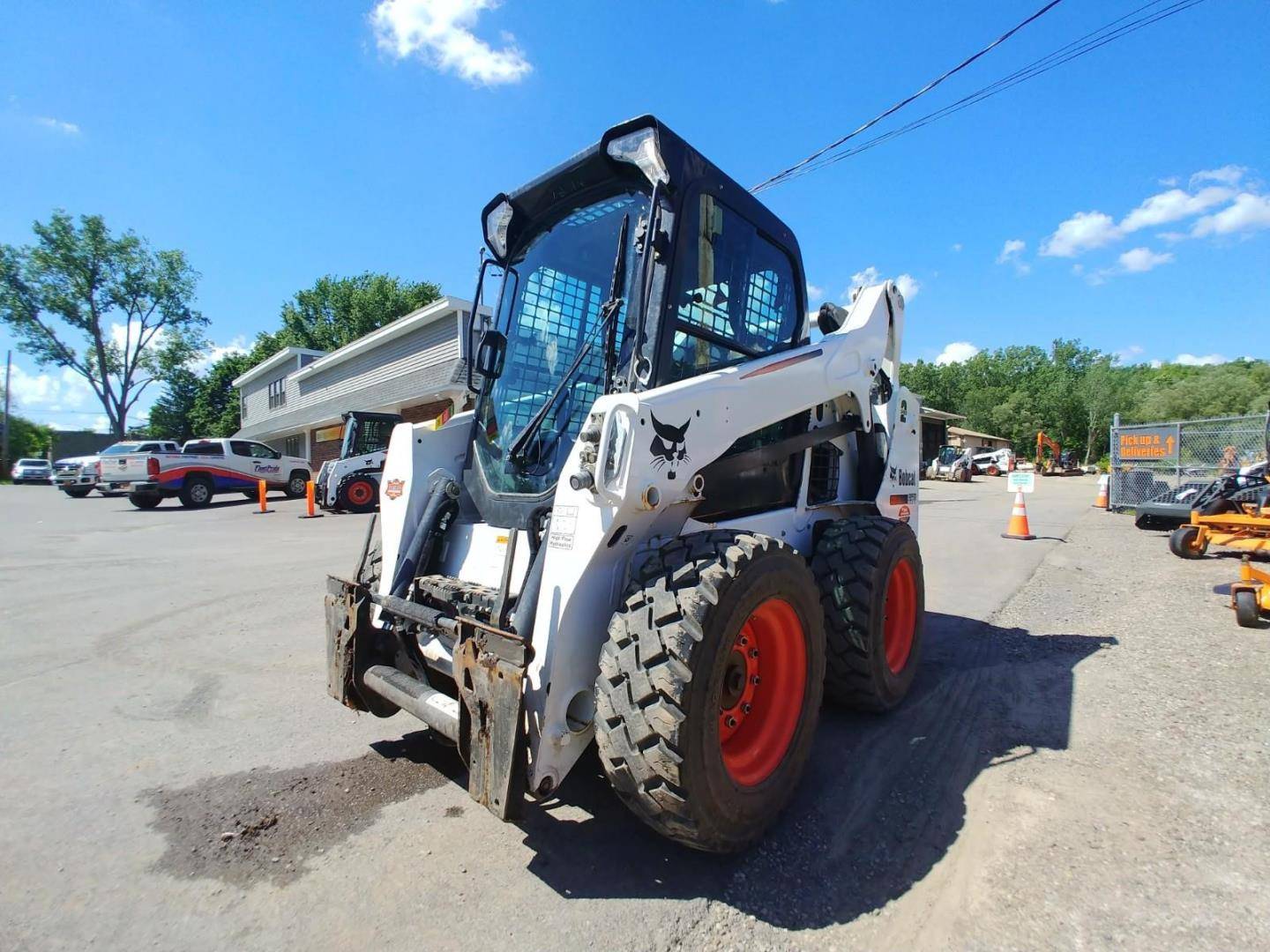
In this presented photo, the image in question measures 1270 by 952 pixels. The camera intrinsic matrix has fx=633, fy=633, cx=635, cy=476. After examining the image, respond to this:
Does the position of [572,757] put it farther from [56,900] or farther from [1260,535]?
[1260,535]

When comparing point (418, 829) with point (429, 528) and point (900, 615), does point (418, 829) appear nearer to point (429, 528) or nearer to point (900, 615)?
point (429, 528)

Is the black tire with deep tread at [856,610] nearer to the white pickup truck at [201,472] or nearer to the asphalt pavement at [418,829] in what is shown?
the asphalt pavement at [418,829]

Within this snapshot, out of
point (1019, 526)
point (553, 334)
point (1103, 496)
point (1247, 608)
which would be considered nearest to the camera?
point (553, 334)

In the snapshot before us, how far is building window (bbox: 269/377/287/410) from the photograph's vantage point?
3475cm

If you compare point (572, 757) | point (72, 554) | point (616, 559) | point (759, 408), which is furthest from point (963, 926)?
point (72, 554)

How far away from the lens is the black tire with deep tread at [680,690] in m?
1.99

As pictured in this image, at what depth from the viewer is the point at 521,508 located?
9.29ft

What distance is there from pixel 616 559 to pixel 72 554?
1097 centimetres

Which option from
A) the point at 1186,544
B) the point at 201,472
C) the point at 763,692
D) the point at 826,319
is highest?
the point at 826,319

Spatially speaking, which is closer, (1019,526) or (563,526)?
(563,526)

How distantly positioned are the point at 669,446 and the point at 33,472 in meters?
51.5

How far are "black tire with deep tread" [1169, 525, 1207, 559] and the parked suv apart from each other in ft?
172

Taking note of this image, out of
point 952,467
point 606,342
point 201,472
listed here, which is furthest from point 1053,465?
point 606,342

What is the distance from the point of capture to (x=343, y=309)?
162 feet
